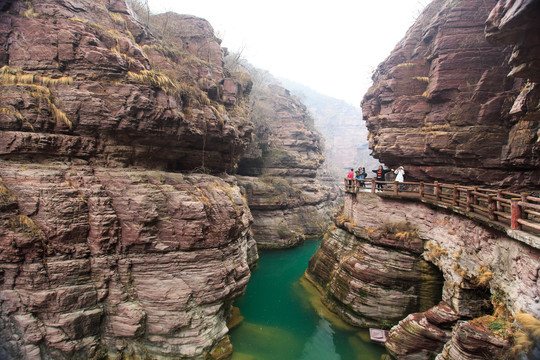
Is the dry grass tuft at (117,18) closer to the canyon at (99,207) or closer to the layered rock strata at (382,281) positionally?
the canyon at (99,207)

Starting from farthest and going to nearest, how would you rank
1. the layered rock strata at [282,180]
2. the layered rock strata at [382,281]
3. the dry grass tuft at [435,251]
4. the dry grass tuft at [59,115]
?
the layered rock strata at [282,180]
the layered rock strata at [382,281]
the dry grass tuft at [435,251]
the dry grass tuft at [59,115]

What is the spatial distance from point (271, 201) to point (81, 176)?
1794 cm

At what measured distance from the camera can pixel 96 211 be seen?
8.85 m

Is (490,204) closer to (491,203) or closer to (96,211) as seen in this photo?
(491,203)

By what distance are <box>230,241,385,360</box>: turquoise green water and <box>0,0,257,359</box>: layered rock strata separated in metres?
1.96

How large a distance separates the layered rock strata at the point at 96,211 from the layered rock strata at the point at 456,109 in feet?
34.0

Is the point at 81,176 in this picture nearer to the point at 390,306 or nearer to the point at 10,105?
the point at 10,105

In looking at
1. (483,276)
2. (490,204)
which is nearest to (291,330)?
(483,276)

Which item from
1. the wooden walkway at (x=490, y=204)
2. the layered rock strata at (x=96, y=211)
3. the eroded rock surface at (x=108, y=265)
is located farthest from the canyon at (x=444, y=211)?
the eroded rock surface at (x=108, y=265)

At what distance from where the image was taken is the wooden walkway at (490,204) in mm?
6516

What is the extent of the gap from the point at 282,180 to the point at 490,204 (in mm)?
22182

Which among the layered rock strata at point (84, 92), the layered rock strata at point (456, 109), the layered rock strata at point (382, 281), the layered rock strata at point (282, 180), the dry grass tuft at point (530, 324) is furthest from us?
the layered rock strata at point (282, 180)

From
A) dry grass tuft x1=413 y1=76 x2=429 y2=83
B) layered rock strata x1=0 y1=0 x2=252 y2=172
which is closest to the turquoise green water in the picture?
layered rock strata x1=0 y1=0 x2=252 y2=172

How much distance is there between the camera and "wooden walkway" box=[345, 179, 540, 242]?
21.4 feet
